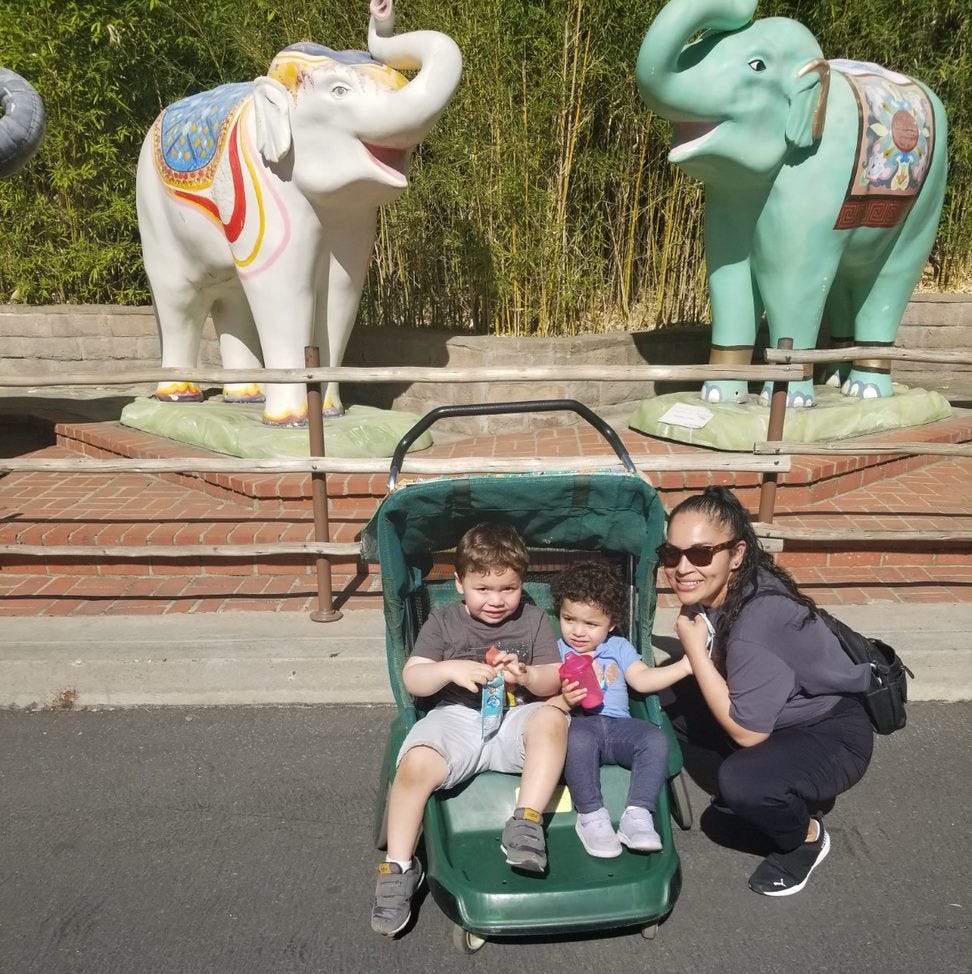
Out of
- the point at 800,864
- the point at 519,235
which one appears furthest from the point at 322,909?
the point at 519,235

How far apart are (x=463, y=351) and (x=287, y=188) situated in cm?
175

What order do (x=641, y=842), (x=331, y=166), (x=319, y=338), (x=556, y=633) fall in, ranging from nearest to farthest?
(x=641, y=842) → (x=556, y=633) → (x=331, y=166) → (x=319, y=338)

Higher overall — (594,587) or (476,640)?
(594,587)

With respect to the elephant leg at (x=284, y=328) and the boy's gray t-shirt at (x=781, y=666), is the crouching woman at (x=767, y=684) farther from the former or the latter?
the elephant leg at (x=284, y=328)

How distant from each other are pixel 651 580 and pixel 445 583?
63 centimetres

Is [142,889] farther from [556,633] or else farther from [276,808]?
[556,633]

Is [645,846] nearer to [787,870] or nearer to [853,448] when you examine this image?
[787,870]

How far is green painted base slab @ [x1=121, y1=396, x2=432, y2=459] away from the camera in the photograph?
4.90 meters

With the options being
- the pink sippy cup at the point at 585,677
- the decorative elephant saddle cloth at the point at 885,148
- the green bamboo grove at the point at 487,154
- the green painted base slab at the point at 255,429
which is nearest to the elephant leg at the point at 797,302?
the decorative elephant saddle cloth at the point at 885,148

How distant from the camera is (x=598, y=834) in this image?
2.21 m

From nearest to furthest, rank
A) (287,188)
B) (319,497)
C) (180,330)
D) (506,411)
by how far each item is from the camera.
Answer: (506,411)
(319,497)
(287,188)
(180,330)

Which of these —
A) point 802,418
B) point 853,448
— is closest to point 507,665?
point 853,448

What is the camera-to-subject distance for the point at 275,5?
21.7ft

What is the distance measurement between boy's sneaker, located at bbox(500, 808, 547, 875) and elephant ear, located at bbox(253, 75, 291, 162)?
12.1ft
